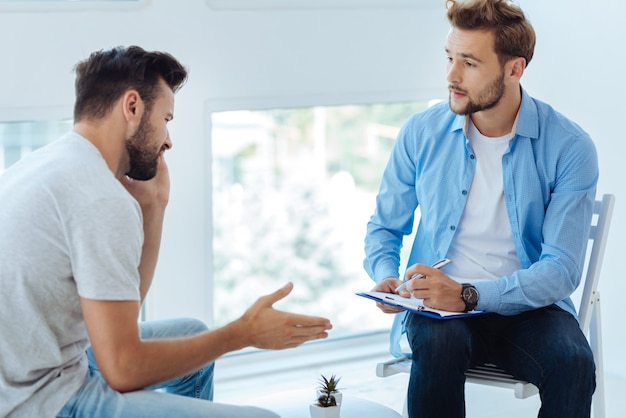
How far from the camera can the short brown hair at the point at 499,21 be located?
225 centimetres

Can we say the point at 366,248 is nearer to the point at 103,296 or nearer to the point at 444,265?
the point at 444,265

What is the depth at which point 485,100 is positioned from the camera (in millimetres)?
2266

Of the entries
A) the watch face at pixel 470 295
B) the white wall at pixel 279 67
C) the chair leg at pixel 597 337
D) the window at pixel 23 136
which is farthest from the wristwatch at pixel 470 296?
the window at pixel 23 136

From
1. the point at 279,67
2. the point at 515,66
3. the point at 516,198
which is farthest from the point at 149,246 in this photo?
the point at 279,67

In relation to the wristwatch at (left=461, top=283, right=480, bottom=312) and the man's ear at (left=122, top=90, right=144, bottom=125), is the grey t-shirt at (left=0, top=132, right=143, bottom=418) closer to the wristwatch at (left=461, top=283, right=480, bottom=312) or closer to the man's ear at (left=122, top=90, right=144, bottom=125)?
the man's ear at (left=122, top=90, right=144, bottom=125)

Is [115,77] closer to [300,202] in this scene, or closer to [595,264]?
[595,264]

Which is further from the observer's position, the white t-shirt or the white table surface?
the white t-shirt

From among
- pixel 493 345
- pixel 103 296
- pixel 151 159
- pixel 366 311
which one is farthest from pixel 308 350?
pixel 103 296

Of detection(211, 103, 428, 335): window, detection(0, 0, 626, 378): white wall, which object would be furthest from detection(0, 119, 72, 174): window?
detection(211, 103, 428, 335): window

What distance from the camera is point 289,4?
9.67ft

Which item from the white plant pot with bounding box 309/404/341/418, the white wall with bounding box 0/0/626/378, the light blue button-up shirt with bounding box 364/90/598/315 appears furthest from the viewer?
the white wall with bounding box 0/0/626/378

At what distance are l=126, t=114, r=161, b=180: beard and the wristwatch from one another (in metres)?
0.77

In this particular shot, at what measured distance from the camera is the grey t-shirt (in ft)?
4.91

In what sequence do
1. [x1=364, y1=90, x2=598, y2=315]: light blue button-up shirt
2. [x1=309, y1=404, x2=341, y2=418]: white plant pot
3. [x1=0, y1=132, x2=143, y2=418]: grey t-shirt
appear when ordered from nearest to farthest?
1. [x1=0, y1=132, x2=143, y2=418]: grey t-shirt
2. [x1=309, y1=404, x2=341, y2=418]: white plant pot
3. [x1=364, y1=90, x2=598, y2=315]: light blue button-up shirt
